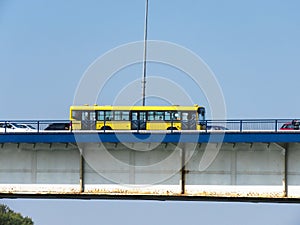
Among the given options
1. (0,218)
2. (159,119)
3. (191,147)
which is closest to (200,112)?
(159,119)

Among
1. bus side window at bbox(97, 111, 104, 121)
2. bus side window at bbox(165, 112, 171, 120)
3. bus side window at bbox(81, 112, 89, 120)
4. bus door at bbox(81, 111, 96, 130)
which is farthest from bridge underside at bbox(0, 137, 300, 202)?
bus side window at bbox(81, 112, 89, 120)

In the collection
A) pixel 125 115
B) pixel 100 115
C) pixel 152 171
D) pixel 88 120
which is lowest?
pixel 152 171

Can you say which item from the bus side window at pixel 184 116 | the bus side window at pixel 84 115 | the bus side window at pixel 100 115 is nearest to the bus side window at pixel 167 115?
the bus side window at pixel 184 116

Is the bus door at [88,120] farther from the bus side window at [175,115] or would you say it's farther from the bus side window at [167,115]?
the bus side window at [175,115]

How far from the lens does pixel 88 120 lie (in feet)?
223

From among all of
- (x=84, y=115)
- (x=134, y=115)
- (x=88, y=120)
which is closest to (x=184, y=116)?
(x=134, y=115)

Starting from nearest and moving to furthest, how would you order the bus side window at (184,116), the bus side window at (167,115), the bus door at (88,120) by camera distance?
the bus door at (88,120) → the bus side window at (167,115) → the bus side window at (184,116)

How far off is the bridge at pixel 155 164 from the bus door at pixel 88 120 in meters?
15.6

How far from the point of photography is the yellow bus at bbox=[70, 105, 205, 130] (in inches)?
2596

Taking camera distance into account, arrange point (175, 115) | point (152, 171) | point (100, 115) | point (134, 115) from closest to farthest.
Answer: point (152, 171) → point (134, 115) → point (175, 115) → point (100, 115)

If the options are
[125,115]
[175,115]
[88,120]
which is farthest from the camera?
[175,115]

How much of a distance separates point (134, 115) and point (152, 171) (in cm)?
2095

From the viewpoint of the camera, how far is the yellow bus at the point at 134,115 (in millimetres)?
65938

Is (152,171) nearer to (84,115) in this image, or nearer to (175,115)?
(175,115)
